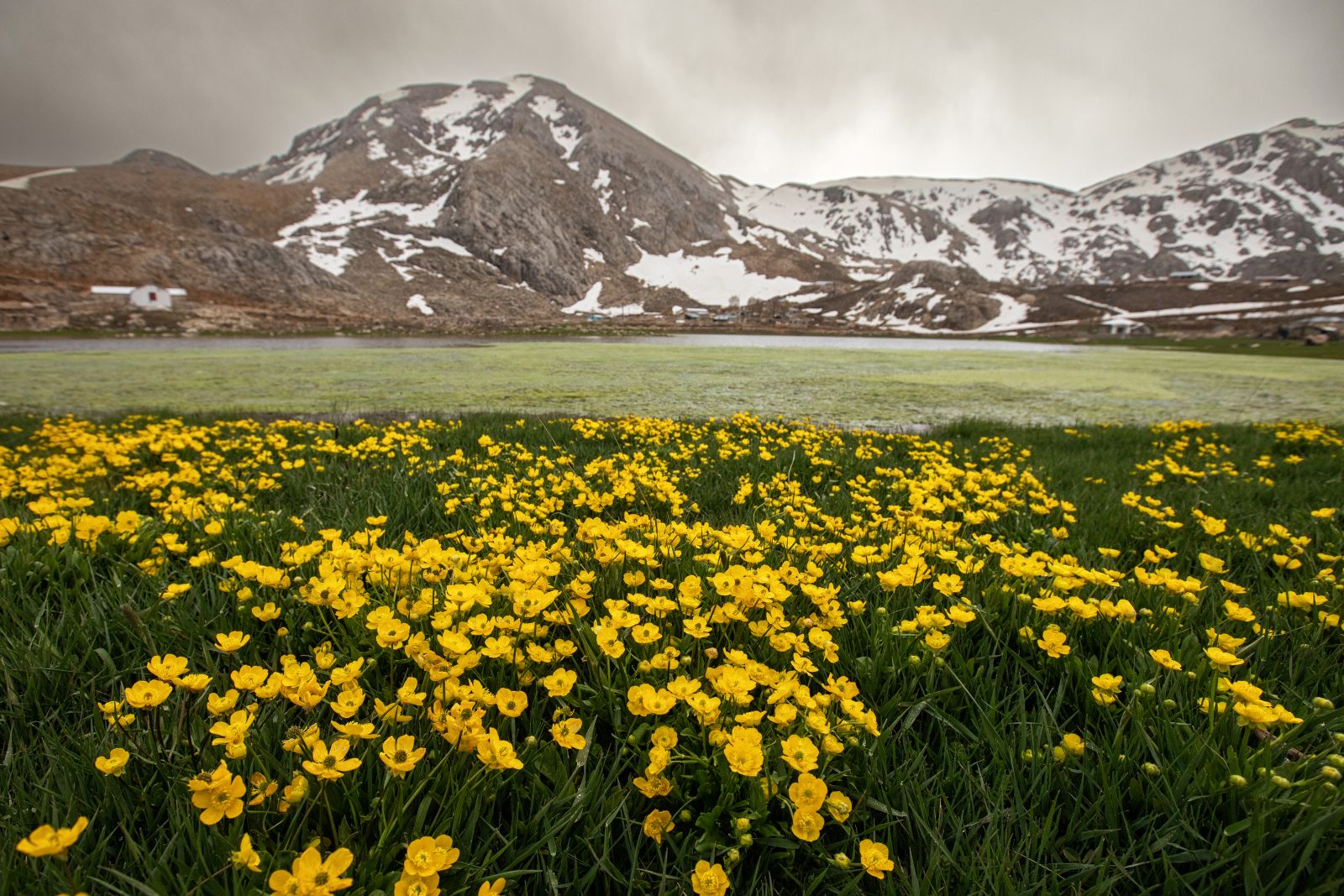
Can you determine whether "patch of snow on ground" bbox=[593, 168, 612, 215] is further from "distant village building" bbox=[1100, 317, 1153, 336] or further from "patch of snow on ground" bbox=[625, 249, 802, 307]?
"distant village building" bbox=[1100, 317, 1153, 336]

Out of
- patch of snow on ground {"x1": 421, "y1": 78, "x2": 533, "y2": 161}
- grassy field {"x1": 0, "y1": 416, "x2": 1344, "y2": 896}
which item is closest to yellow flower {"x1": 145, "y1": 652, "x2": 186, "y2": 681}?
grassy field {"x1": 0, "y1": 416, "x2": 1344, "y2": 896}

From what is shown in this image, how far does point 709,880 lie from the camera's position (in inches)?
44.9

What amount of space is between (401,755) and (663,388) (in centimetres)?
1191

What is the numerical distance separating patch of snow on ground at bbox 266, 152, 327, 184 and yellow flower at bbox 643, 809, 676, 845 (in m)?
209

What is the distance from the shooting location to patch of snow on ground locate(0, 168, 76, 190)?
79.2m

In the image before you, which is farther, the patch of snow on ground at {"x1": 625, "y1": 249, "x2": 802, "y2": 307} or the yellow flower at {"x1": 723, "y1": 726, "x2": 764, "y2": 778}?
the patch of snow on ground at {"x1": 625, "y1": 249, "x2": 802, "y2": 307}

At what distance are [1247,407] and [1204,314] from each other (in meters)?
99.0

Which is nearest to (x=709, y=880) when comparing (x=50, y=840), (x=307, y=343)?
(x=50, y=840)

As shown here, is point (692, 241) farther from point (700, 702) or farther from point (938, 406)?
point (700, 702)

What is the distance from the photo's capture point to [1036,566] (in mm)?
2074

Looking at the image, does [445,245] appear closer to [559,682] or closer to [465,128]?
[465,128]

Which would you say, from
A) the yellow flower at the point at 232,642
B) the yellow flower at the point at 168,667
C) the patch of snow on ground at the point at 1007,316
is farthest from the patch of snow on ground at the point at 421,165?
the yellow flower at the point at 168,667

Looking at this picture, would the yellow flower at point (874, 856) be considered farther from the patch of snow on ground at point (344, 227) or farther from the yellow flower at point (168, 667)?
the patch of snow on ground at point (344, 227)

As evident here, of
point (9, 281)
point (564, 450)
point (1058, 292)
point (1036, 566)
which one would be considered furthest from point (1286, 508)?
point (1058, 292)
